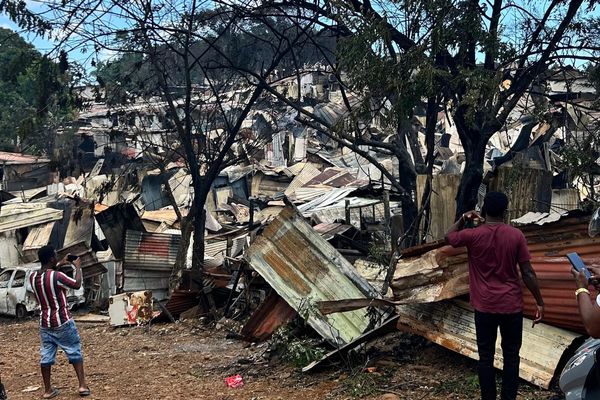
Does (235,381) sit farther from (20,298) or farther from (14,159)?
(14,159)

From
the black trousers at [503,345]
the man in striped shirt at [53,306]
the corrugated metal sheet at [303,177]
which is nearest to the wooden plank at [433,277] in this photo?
the black trousers at [503,345]

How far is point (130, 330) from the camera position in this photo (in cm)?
1221

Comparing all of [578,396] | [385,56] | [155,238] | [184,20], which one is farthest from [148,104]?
[578,396]

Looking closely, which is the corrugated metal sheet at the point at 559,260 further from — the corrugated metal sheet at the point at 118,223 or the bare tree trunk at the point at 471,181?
the corrugated metal sheet at the point at 118,223

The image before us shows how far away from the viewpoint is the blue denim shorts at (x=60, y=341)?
22.7ft

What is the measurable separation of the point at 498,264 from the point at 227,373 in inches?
153

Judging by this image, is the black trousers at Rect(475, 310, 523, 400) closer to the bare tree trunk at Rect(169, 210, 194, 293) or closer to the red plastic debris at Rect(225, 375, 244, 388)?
the red plastic debris at Rect(225, 375, 244, 388)

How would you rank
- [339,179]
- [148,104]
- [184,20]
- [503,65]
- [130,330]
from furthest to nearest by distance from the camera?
[339,179] → [148,104] → [130,330] → [184,20] → [503,65]

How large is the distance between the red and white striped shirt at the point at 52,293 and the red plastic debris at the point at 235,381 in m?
1.77

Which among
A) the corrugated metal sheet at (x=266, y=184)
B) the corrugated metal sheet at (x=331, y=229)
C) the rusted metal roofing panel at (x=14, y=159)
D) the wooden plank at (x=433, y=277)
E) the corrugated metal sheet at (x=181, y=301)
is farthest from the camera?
the rusted metal roofing panel at (x=14, y=159)

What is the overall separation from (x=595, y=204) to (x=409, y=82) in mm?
2748

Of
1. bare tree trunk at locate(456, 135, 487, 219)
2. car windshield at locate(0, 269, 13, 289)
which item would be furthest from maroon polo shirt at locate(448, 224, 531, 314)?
car windshield at locate(0, 269, 13, 289)

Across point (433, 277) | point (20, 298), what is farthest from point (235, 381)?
point (20, 298)

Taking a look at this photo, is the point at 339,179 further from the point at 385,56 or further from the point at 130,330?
the point at 385,56
